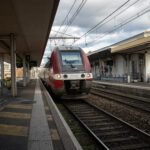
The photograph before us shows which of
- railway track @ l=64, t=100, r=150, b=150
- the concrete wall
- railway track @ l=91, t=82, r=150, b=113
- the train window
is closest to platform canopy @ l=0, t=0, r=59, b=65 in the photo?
the train window

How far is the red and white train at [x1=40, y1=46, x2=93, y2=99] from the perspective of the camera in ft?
53.0

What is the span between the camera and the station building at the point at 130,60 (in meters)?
29.7

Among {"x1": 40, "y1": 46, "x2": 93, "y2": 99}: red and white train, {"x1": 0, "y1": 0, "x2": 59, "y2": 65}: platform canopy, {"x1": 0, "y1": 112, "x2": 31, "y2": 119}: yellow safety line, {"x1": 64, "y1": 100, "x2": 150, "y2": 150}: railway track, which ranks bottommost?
{"x1": 64, "y1": 100, "x2": 150, "y2": 150}: railway track

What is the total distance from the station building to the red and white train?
9.88m

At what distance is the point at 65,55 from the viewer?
17062 millimetres

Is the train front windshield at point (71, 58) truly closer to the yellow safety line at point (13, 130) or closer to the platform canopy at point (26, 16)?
the platform canopy at point (26, 16)

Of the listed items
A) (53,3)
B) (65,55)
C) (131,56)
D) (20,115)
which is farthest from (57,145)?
(131,56)

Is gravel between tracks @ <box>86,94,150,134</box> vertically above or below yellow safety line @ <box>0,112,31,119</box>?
below

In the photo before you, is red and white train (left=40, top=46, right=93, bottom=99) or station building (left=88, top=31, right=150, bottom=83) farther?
station building (left=88, top=31, right=150, bottom=83)

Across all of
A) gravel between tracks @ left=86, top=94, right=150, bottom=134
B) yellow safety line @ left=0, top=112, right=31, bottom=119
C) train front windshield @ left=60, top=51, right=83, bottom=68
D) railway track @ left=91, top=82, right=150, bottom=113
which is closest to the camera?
yellow safety line @ left=0, top=112, right=31, bottom=119

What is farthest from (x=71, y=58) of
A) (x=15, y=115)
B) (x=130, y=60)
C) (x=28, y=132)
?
(x=130, y=60)

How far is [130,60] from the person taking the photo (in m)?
37.2

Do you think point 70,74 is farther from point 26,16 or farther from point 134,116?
point 134,116

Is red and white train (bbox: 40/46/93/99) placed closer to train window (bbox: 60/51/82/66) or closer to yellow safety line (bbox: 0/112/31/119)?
train window (bbox: 60/51/82/66)
